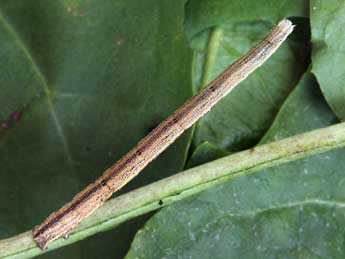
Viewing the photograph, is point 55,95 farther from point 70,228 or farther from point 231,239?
point 231,239

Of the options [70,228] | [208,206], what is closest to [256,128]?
[208,206]

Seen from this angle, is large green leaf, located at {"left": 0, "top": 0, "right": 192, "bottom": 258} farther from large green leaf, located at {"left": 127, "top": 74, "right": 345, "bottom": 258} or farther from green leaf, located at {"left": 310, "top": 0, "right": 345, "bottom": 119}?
green leaf, located at {"left": 310, "top": 0, "right": 345, "bottom": 119}

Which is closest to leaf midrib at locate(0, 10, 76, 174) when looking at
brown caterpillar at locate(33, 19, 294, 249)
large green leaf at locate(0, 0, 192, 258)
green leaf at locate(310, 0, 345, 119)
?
large green leaf at locate(0, 0, 192, 258)

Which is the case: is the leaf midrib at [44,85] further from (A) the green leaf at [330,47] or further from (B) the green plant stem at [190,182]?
(A) the green leaf at [330,47]

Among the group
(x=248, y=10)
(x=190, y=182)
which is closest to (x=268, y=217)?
(x=190, y=182)

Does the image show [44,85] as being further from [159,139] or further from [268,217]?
[268,217]

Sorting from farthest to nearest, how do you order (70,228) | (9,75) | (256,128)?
(256,128)
(9,75)
(70,228)
